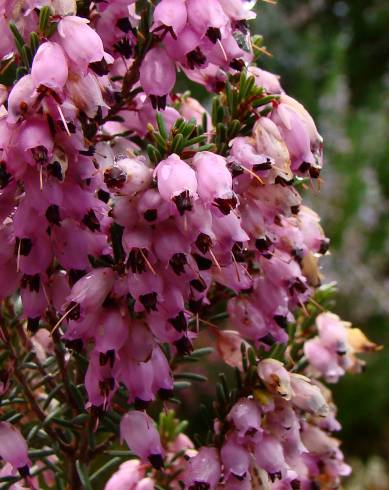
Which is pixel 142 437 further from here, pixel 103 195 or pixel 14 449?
pixel 103 195

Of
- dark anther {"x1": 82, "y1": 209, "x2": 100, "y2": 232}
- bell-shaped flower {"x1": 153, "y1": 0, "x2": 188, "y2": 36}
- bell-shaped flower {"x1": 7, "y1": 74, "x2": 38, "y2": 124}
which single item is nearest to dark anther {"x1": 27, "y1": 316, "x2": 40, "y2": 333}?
dark anther {"x1": 82, "y1": 209, "x2": 100, "y2": 232}

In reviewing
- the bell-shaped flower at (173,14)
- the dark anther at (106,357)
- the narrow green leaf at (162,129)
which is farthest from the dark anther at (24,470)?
the bell-shaped flower at (173,14)

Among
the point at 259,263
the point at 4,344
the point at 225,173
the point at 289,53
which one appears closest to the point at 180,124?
the point at 225,173

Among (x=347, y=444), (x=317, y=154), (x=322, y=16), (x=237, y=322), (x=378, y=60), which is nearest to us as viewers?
(x=317, y=154)

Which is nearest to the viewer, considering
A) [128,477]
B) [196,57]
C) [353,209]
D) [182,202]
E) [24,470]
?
[182,202]

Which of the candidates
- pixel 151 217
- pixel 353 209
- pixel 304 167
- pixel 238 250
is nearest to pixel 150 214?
pixel 151 217

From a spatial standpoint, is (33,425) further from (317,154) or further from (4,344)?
(317,154)

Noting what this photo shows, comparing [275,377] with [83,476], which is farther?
[83,476]
